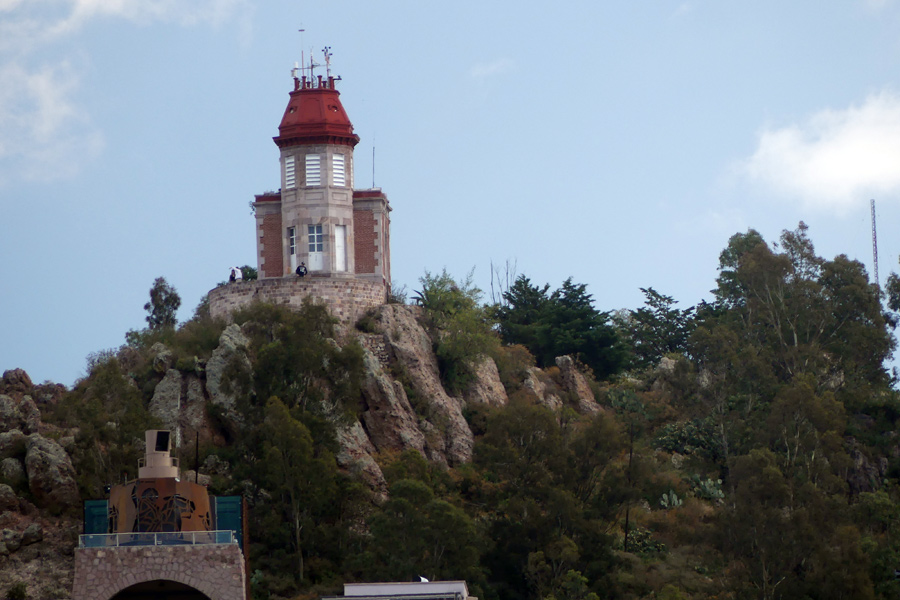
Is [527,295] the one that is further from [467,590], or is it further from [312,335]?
[467,590]

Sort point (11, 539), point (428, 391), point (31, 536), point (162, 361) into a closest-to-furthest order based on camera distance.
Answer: point (11, 539) < point (31, 536) < point (162, 361) < point (428, 391)

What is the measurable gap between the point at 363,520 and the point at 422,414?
8340mm

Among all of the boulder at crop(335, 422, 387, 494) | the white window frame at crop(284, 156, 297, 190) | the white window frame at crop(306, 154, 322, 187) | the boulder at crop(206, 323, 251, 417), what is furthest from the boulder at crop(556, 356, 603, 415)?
the boulder at crop(206, 323, 251, 417)

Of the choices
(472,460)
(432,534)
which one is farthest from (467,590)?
(472,460)

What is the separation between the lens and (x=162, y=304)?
3875 inches

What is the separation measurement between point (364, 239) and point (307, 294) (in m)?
3.88

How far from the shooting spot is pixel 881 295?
86688 mm

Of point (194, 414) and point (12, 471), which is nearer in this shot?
point (12, 471)

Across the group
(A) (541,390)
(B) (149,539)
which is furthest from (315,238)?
(B) (149,539)

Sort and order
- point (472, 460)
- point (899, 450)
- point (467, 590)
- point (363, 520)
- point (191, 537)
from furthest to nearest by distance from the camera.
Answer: point (899, 450) → point (472, 460) → point (363, 520) → point (467, 590) → point (191, 537)

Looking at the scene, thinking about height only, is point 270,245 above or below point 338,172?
below

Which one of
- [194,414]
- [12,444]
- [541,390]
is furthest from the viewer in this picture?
[541,390]

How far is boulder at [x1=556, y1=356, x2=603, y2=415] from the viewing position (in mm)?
82750

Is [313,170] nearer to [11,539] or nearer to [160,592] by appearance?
[11,539]
